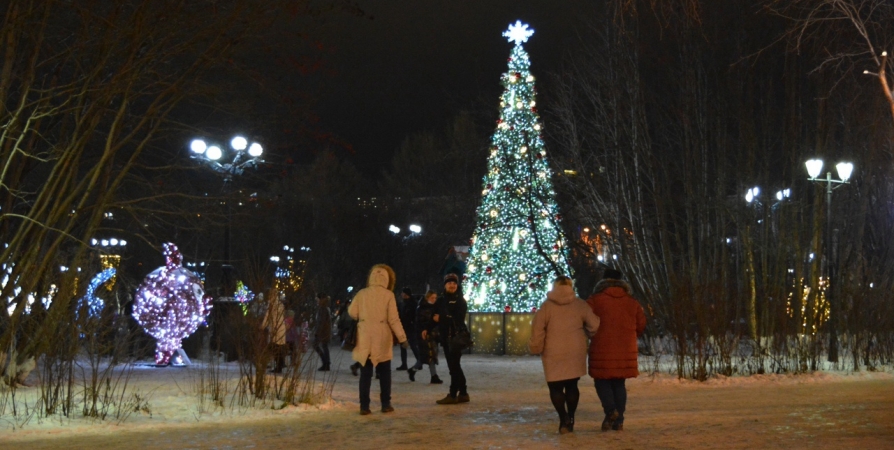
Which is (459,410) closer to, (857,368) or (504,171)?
(857,368)

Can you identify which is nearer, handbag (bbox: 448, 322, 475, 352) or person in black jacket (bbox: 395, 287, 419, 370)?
handbag (bbox: 448, 322, 475, 352)

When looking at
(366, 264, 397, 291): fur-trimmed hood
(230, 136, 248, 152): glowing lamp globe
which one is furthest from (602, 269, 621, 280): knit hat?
(230, 136, 248, 152): glowing lamp globe

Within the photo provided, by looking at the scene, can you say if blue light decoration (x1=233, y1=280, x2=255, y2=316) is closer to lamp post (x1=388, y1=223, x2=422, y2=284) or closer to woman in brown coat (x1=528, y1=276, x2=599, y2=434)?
woman in brown coat (x1=528, y1=276, x2=599, y2=434)

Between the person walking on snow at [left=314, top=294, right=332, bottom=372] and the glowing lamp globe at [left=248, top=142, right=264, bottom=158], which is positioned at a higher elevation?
the glowing lamp globe at [left=248, top=142, right=264, bottom=158]

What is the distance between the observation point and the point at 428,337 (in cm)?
1597

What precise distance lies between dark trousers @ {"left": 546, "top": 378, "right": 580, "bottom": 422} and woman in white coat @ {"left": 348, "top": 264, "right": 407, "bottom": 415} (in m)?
2.38

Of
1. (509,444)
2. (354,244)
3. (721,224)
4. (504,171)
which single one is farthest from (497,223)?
(354,244)

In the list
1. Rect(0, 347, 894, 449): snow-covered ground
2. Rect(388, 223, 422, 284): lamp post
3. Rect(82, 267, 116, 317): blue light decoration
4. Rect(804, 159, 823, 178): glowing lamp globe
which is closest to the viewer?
Rect(0, 347, 894, 449): snow-covered ground

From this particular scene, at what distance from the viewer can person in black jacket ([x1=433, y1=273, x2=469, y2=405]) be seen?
13.7 m

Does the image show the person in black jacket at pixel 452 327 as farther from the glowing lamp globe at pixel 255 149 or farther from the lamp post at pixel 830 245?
the lamp post at pixel 830 245

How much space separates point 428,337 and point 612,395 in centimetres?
593

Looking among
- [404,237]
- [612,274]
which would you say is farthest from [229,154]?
[404,237]

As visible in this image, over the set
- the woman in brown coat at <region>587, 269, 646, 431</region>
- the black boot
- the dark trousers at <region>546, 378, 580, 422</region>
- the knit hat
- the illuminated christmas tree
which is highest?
the illuminated christmas tree

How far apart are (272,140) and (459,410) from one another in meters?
6.91
